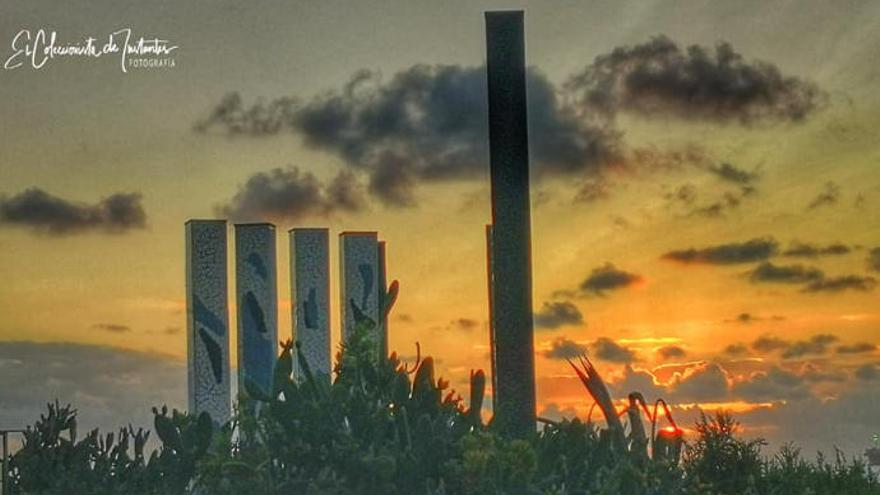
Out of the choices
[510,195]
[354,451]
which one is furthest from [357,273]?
[354,451]

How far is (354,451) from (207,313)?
13016mm

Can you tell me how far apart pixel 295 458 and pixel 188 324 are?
12913 mm

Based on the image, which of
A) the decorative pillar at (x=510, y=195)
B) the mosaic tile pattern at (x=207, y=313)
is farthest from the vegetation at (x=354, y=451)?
the mosaic tile pattern at (x=207, y=313)

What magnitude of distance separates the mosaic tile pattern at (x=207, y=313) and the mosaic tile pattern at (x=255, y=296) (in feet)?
1.17

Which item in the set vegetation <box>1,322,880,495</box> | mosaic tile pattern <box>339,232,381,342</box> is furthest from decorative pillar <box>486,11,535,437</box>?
mosaic tile pattern <box>339,232,381,342</box>

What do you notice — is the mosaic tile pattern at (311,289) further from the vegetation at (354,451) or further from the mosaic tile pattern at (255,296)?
the vegetation at (354,451)

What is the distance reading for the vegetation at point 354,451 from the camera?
7.99m

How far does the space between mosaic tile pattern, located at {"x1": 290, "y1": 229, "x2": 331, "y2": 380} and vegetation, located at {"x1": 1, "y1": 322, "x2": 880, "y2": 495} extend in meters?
11.9

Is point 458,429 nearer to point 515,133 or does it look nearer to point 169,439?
point 169,439

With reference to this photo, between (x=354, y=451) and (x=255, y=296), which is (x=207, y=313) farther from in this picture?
(x=354, y=451)

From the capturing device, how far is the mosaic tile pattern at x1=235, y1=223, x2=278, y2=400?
68.7 ft

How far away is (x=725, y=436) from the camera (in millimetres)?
11539

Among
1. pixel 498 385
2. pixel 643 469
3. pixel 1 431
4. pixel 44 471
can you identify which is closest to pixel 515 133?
pixel 498 385

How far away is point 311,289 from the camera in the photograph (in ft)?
70.2
